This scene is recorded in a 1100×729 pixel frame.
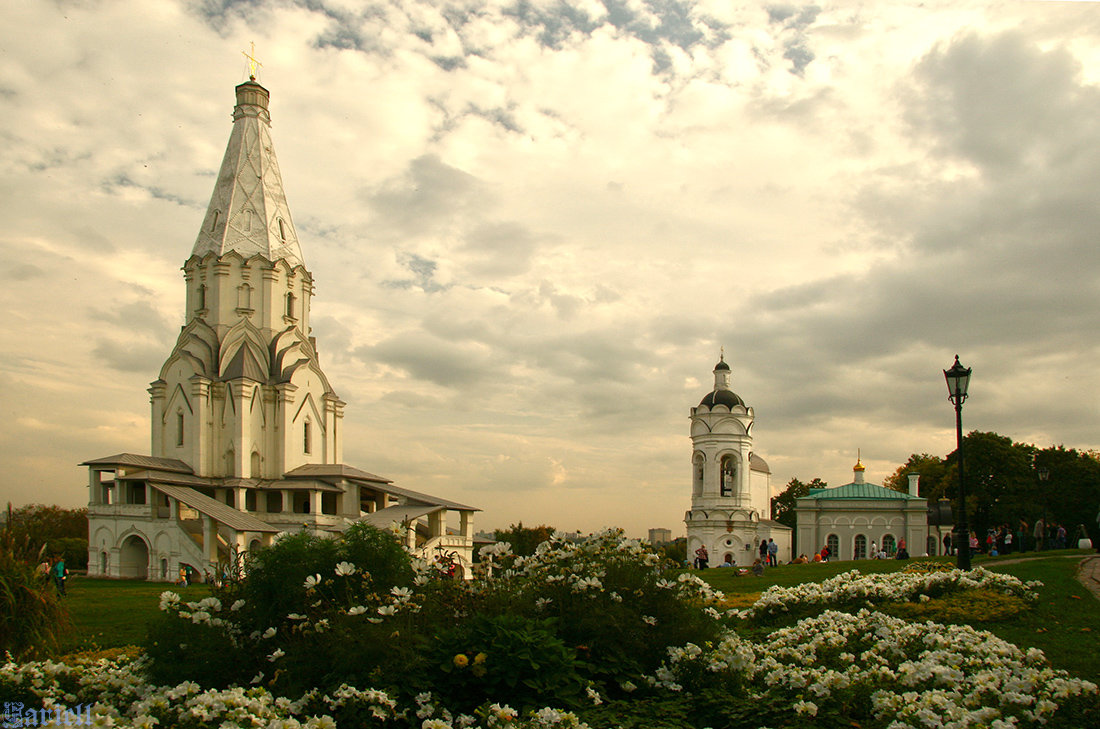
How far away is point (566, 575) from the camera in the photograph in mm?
8500

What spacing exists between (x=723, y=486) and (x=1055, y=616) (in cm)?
3749

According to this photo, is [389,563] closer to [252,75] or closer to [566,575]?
[566,575]

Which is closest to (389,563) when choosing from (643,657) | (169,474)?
(643,657)

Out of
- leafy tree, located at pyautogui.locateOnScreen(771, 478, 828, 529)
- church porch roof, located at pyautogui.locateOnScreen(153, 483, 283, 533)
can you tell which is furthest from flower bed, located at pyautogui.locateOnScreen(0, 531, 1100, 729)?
leafy tree, located at pyautogui.locateOnScreen(771, 478, 828, 529)

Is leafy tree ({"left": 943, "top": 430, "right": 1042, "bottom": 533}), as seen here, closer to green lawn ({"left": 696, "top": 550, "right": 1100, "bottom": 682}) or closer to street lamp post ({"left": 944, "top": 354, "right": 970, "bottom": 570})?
green lawn ({"left": 696, "top": 550, "right": 1100, "bottom": 682})

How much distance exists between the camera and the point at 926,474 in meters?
52.4

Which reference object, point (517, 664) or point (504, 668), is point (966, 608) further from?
point (504, 668)

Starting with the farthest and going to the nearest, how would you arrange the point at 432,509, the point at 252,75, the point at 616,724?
the point at 252,75 < the point at 432,509 < the point at 616,724

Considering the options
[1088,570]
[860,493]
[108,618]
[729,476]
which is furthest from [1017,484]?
[108,618]

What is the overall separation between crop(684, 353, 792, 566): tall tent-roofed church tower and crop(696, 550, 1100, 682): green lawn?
2877 centimetres

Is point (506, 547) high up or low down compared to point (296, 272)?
down

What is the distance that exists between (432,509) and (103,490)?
1429 cm

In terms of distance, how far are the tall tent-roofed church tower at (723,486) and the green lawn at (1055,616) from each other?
28766mm

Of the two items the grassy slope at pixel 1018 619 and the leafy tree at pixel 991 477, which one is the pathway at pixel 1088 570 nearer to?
the grassy slope at pixel 1018 619
